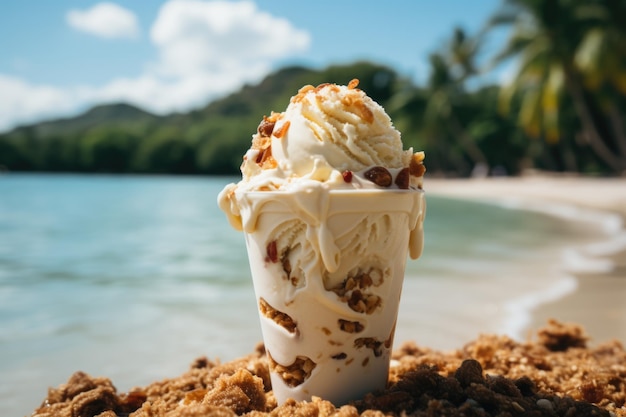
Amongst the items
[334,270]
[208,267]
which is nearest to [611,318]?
[334,270]

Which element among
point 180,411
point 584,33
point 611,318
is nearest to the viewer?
point 180,411

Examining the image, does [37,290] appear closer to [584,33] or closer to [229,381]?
[229,381]

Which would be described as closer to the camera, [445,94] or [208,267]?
[208,267]

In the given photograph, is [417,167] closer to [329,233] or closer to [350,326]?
[329,233]

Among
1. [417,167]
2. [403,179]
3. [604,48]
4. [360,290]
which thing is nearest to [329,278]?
[360,290]

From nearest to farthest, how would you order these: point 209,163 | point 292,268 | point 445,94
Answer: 1. point 292,268
2. point 445,94
3. point 209,163

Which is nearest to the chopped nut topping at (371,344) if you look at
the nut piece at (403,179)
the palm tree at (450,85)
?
the nut piece at (403,179)

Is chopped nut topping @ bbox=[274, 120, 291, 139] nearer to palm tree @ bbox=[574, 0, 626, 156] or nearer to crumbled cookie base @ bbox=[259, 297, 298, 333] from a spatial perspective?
crumbled cookie base @ bbox=[259, 297, 298, 333]
